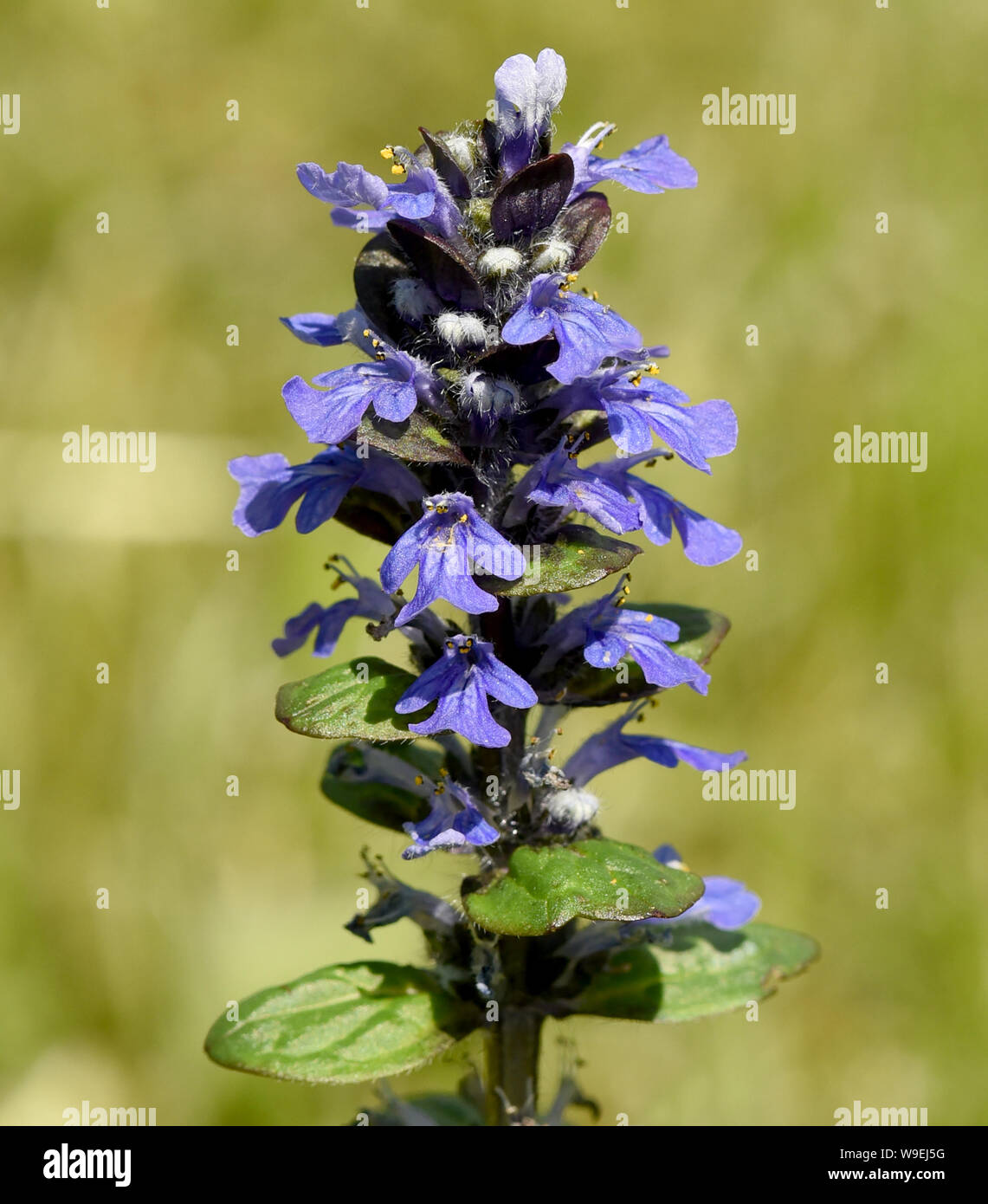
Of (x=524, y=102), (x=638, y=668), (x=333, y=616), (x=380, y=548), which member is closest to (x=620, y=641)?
(x=638, y=668)

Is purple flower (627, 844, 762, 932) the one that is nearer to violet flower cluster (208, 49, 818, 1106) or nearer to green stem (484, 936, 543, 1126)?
violet flower cluster (208, 49, 818, 1106)

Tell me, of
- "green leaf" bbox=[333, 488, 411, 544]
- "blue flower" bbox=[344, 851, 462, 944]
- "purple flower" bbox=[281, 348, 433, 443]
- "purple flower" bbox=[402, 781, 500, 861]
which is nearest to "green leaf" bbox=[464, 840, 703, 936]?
"purple flower" bbox=[402, 781, 500, 861]

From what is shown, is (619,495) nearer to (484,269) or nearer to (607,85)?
(484,269)

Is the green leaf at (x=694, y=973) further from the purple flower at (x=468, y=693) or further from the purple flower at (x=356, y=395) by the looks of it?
the purple flower at (x=356, y=395)

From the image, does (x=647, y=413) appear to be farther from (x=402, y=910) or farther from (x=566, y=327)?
(x=402, y=910)

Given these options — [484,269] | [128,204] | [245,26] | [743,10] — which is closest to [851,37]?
[743,10]
